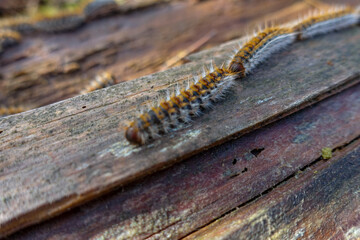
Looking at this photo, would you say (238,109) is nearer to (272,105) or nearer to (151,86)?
(272,105)

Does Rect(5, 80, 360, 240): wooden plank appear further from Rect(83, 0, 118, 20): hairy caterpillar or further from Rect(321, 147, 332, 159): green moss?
Rect(83, 0, 118, 20): hairy caterpillar

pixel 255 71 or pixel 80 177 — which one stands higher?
Answer: pixel 255 71

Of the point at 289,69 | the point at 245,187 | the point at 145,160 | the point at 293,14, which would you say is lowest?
the point at 245,187

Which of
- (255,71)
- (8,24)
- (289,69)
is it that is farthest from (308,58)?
(8,24)

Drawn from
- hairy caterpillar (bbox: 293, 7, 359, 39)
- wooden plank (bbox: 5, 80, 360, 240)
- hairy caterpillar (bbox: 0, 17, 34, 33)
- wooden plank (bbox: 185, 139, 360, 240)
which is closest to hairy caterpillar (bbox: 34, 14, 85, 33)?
hairy caterpillar (bbox: 0, 17, 34, 33)

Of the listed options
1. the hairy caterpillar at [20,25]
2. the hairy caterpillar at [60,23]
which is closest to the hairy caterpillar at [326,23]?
the hairy caterpillar at [60,23]

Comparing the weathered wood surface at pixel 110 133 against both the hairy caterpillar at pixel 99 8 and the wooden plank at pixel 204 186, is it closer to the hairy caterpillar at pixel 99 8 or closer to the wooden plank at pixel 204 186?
the wooden plank at pixel 204 186
